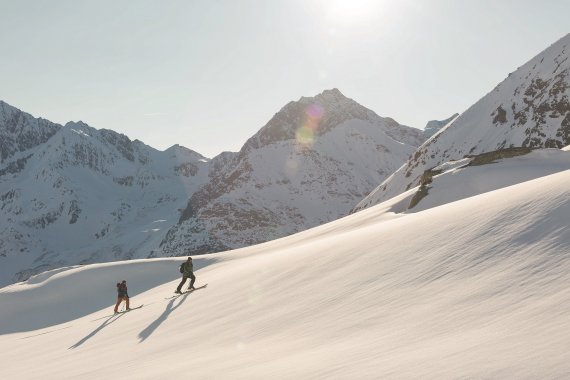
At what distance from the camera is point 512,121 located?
86.6 m

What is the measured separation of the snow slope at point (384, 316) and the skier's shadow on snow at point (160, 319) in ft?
0.21

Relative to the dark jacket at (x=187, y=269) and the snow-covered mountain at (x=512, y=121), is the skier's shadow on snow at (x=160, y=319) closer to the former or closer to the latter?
the dark jacket at (x=187, y=269)

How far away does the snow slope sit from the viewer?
450cm

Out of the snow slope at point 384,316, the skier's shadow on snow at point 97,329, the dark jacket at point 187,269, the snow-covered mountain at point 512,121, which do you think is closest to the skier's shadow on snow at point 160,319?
the snow slope at point 384,316

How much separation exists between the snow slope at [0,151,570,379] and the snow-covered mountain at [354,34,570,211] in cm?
6902

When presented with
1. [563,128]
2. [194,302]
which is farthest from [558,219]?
[563,128]

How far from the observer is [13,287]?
28.0 metres

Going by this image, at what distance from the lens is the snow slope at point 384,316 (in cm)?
450

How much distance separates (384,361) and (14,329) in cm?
2246

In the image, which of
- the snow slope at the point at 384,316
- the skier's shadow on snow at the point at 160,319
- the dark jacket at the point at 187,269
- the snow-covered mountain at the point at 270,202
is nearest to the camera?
the snow slope at the point at 384,316

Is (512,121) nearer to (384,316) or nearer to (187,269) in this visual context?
(187,269)

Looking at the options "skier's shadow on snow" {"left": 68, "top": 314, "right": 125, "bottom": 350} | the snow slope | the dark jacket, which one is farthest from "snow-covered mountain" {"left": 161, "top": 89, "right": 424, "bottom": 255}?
the snow slope

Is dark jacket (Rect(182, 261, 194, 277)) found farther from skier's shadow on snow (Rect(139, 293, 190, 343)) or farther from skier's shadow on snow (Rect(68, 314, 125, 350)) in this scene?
skier's shadow on snow (Rect(68, 314, 125, 350))

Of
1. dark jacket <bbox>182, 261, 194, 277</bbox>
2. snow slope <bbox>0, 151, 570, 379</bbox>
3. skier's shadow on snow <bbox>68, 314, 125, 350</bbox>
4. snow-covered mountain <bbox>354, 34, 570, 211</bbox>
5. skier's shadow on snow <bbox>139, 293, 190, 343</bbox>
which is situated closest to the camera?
snow slope <bbox>0, 151, 570, 379</bbox>
